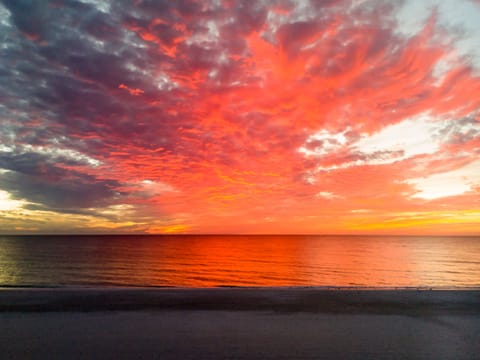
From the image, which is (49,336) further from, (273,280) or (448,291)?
(273,280)

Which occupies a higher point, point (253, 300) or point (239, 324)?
point (253, 300)

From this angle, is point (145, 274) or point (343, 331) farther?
point (145, 274)

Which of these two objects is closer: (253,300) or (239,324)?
(239,324)

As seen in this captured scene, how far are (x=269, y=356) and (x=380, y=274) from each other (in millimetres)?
43963

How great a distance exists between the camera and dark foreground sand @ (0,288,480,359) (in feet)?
31.5

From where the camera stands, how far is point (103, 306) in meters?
15.3

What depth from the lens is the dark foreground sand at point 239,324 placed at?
961 cm

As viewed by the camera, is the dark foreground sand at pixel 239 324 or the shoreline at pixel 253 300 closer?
the dark foreground sand at pixel 239 324

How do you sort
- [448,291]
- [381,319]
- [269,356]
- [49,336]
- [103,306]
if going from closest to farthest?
[269,356], [49,336], [381,319], [103,306], [448,291]

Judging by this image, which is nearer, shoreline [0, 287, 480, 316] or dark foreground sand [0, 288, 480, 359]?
dark foreground sand [0, 288, 480, 359]

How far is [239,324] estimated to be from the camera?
12.4m

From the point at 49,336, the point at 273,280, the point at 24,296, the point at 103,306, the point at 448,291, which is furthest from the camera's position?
the point at 273,280

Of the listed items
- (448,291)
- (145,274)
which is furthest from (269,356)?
(145,274)

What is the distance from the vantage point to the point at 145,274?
47.6 metres
